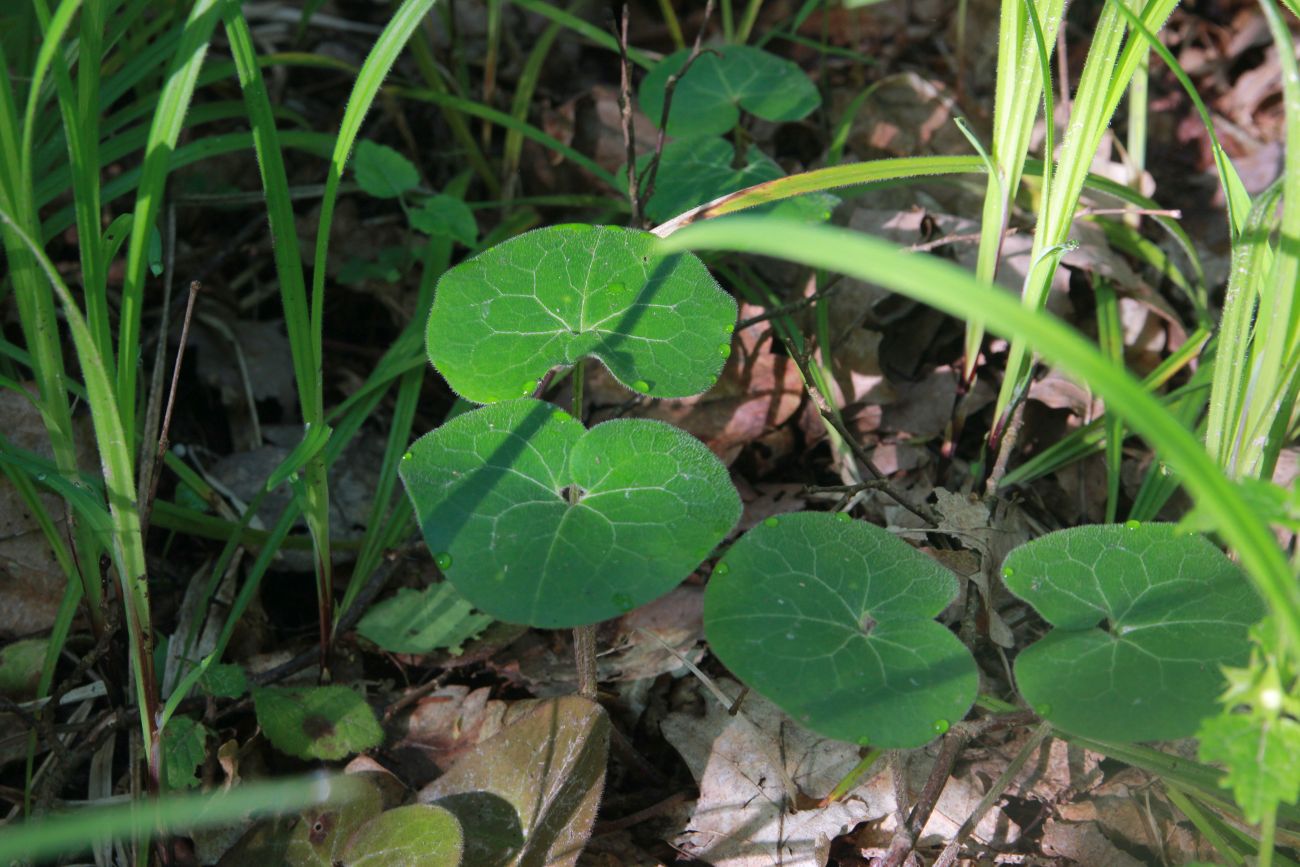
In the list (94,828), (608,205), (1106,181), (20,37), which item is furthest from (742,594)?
(20,37)

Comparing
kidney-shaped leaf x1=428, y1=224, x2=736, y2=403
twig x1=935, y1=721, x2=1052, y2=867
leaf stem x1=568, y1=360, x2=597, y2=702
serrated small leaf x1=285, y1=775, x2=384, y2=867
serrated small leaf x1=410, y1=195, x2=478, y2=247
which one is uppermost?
kidney-shaped leaf x1=428, y1=224, x2=736, y2=403

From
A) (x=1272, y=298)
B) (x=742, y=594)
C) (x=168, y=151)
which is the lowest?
(x=742, y=594)

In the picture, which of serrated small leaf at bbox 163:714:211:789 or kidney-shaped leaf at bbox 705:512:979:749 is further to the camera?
serrated small leaf at bbox 163:714:211:789

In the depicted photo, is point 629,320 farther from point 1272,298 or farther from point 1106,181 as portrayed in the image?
point 1106,181

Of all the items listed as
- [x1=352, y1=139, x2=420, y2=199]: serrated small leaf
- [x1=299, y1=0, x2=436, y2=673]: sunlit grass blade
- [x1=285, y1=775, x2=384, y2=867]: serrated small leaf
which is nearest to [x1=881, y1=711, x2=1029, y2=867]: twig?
[x1=285, y1=775, x2=384, y2=867]: serrated small leaf

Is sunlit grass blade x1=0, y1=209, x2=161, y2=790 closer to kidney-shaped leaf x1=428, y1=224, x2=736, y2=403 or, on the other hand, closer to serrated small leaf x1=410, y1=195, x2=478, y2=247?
kidney-shaped leaf x1=428, y1=224, x2=736, y2=403

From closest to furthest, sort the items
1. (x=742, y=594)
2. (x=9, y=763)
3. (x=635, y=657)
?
(x=742, y=594)
(x=9, y=763)
(x=635, y=657)
